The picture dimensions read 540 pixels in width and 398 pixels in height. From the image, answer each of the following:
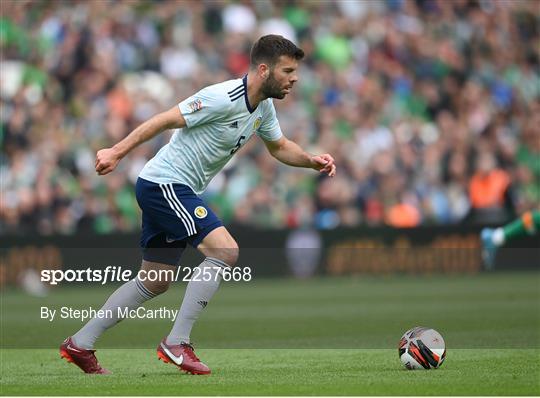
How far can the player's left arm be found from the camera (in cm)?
1089

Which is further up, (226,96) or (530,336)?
(226,96)

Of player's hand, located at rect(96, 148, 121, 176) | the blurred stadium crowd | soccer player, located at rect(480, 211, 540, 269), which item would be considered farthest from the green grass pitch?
the blurred stadium crowd

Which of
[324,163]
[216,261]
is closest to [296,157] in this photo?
[324,163]

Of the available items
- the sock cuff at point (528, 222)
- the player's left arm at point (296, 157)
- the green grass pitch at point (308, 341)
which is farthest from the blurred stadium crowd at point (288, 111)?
the player's left arm at point (296, 157)

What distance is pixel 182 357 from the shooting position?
9.84m

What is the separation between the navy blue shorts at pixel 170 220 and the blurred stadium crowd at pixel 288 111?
11.7 metres

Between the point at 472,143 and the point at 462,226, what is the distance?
180 cm

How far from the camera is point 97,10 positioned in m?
24.4

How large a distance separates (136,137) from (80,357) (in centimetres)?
190

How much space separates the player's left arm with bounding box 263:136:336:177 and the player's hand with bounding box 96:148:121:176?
190 cm

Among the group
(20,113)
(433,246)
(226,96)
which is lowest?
(433,246)

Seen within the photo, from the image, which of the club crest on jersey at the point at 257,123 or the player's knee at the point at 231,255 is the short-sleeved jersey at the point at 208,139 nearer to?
the club crest on jersey at the point at 257,123

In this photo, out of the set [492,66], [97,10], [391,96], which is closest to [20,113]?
[97,10]

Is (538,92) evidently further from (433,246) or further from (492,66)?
(433,246)
